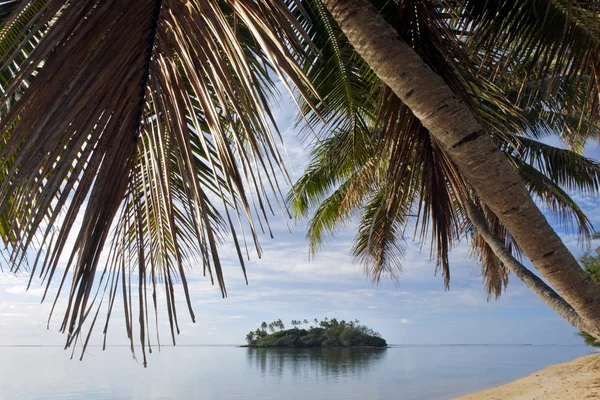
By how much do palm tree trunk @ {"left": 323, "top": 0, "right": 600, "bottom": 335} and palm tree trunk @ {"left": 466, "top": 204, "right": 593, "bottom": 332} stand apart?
0.66 meters

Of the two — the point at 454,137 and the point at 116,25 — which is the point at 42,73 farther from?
the point at 454,137

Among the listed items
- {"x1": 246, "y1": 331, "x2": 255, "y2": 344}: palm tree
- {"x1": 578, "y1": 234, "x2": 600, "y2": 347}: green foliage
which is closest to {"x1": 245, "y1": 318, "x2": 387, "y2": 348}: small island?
{"x1": 246, "y1": 331, "x2": 255, "y2": 344}: palm tree

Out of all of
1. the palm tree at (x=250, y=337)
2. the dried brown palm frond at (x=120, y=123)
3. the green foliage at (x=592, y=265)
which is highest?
the dried brown palm frond at (x=120, y=123)

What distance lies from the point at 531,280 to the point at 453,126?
1.61 metres

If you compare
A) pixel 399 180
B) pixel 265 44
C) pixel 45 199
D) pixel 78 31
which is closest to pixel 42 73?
pixel 78 31

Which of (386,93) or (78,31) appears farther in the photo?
(386,93)

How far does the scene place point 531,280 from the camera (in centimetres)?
322

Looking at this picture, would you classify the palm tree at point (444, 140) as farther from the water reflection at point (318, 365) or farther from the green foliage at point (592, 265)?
the water reflection at point (318, 365)

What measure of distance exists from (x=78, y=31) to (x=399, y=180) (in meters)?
2.26

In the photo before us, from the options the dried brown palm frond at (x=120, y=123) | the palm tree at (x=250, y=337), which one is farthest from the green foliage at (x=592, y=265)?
the palm tree at (x=250, y=337)

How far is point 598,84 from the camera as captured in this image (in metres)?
2.91

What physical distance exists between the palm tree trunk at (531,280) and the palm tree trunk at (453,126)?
2.17 feet

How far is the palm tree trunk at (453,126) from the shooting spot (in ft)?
6.82

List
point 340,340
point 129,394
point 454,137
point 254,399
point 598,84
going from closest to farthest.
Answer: point 454,137, point 598,84, point 254,399, point 129,394, point 340,340
